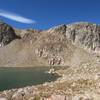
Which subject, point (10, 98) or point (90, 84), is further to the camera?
point (90, 84)

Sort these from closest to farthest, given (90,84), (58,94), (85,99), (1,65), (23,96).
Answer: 1. (85,99)
2. (58,94)
3. (23,96)
4. (90,84)
5. (1,65)

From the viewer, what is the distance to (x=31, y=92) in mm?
35094

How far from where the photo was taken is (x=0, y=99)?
32.1 metres

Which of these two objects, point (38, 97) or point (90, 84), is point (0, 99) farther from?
point (90, 84)

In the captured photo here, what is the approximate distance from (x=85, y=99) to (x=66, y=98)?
219 centimetres

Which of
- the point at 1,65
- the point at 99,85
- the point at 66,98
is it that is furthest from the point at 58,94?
the point at 1,65

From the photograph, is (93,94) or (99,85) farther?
(99,85)

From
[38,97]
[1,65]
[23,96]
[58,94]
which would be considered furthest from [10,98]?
[1,65]

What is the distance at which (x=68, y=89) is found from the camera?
34.4 metres

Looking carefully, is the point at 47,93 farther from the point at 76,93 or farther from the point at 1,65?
the point at 1,65

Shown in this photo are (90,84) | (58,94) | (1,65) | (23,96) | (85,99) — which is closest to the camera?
(85,99)

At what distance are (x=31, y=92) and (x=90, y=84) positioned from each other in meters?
8.27

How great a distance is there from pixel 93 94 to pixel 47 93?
226 inches

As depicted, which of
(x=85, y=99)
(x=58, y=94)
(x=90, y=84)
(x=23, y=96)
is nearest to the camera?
(x=85, y=99)
